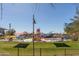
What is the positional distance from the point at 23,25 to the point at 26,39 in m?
0.25

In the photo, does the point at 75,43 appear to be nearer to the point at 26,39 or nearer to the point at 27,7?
the point at 26,39

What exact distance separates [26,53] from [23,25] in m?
0.49

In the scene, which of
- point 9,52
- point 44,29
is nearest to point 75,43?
point 44,29

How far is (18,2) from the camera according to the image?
2.44 meters

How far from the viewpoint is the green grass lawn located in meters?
2.44

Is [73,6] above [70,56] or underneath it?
above

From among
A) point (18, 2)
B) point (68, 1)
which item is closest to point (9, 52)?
point (18, 2)

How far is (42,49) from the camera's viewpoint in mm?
2451

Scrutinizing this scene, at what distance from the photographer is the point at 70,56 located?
8.16 feet

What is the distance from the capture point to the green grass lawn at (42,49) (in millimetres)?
2443

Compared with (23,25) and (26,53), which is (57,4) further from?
(26,53)

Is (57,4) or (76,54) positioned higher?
(57,4)

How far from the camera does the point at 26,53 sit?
2475 mm

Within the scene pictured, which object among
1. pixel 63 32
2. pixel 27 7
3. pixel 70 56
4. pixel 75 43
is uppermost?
pixel 27 7
